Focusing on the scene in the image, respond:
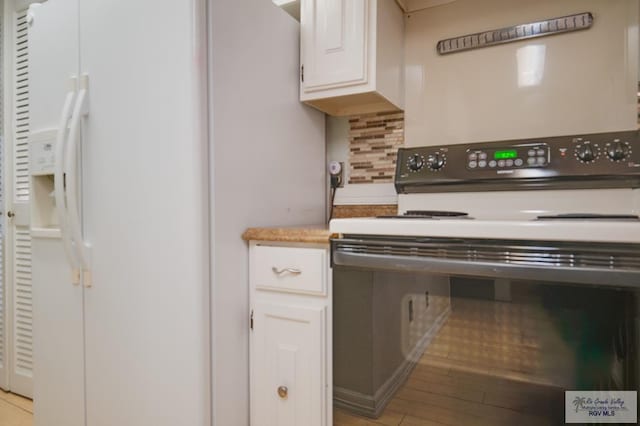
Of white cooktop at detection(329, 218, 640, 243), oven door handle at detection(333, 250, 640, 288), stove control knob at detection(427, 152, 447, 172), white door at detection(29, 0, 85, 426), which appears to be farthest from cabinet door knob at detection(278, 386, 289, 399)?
stove control knob at detection(427, 152, 447, 172)

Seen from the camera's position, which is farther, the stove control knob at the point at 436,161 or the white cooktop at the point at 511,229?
the stove control knob at the point at 436,161

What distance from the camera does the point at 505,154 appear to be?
1.31 metres

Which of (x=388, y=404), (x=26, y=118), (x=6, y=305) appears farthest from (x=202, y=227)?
(x=6, y=305)

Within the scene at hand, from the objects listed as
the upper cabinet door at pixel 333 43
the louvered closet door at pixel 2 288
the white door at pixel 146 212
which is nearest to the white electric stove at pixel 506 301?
the white door at pixel 146 212

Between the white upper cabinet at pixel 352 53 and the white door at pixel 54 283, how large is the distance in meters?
0.88

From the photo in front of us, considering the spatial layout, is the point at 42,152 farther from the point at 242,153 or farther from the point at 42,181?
the point at 242,153

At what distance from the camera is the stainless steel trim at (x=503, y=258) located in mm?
737

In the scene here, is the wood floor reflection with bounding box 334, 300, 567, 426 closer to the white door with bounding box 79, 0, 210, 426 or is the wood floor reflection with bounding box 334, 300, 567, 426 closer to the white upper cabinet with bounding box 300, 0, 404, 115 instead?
the white door with bounding box 79, 0, 210, 426

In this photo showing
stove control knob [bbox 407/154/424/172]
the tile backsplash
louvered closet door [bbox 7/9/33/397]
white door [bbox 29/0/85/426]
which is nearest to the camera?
white door [bbox 29/0/85/426]

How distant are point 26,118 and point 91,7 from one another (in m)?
0.99

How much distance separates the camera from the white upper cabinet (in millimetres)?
1385

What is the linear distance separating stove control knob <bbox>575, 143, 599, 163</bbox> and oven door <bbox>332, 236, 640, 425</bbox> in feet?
1.97

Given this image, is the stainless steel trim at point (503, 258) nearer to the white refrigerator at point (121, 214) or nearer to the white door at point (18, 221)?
the white refrigerator at point (121, 214)

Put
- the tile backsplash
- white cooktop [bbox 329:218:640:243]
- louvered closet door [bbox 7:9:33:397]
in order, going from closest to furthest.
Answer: white cooktop [bbox 329:218:640:243], the tile backsplash, louvered closet door [bbox 7:9:33:397]
